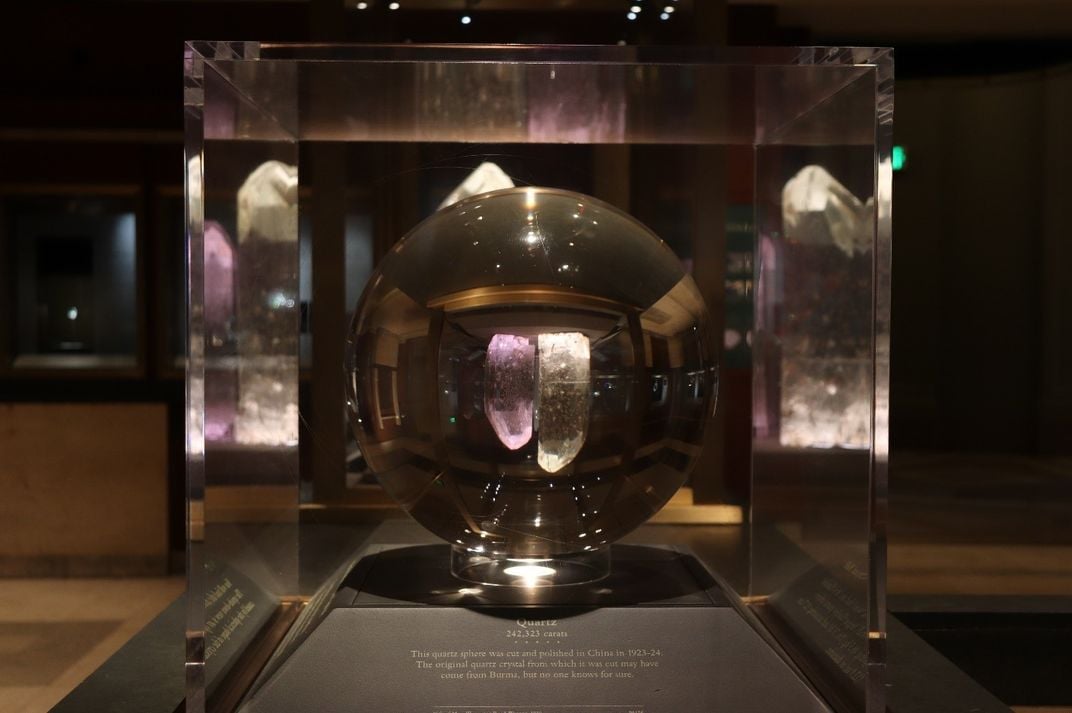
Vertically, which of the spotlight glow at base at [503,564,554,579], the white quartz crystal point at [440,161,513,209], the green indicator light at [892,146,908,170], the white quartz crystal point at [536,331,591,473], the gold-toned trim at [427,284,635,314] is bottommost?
the spotlight glow at base at [503,564,554,579]

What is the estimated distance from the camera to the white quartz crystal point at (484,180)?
66.9 inches

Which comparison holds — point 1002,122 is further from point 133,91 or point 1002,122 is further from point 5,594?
point 5,594

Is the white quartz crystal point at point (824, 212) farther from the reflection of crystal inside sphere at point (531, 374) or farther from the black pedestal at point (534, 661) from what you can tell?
the black pedestal at point (534, 661)

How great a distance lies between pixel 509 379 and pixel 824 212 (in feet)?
2.11

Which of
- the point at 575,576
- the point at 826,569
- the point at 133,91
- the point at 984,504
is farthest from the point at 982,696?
the point at 133,91

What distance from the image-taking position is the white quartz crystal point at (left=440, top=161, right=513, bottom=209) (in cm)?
170

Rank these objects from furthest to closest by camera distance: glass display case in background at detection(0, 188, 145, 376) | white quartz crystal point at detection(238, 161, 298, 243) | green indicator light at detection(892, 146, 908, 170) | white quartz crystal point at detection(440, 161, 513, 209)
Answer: green indicator light at detection(892, 146, 908, 170) → glass display case in background at detection(0, 188, 145, 376) → white quartz crystal point at detection(440, 161, 513, 209) → white quartz crystal point at detection(238, 161, 298, 243)

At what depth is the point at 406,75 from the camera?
1.45 metres

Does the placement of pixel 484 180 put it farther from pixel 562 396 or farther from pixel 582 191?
pixel 562 396

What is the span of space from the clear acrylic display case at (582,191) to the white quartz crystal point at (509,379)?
124 mm

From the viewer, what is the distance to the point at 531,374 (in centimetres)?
125

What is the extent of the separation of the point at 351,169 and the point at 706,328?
0.68 m

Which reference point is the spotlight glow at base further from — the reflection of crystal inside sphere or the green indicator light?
the green indicator light

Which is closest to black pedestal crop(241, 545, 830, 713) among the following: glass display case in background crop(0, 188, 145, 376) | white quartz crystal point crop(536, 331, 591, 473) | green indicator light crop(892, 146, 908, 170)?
white quartz crystal point crop(536, 331, 591, 473)
